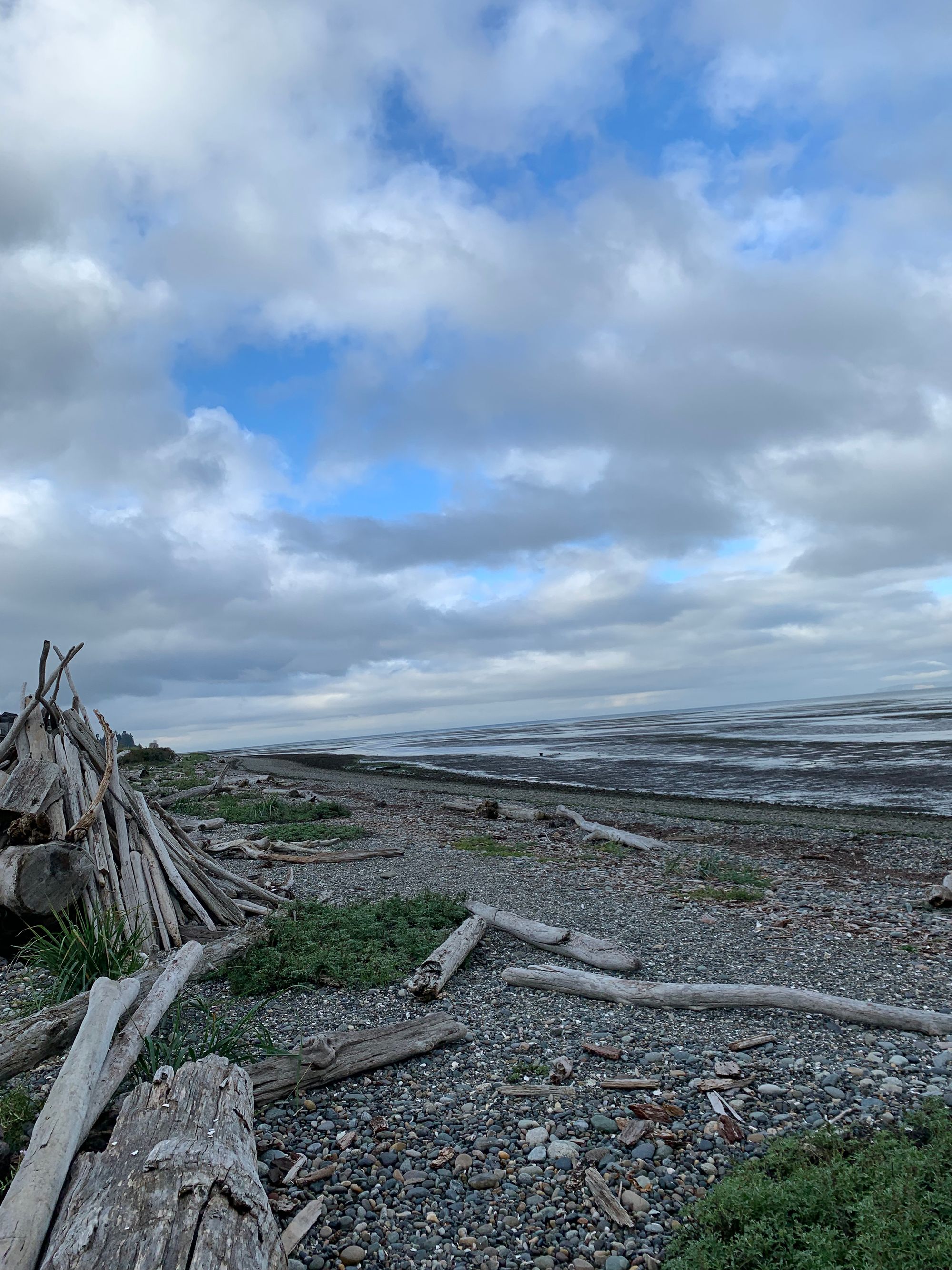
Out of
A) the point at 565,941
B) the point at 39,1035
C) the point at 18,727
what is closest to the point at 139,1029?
the point at 39,1035

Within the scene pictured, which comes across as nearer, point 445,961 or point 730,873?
point 445,961

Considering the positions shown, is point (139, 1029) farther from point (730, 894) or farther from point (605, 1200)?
point (730, 894)

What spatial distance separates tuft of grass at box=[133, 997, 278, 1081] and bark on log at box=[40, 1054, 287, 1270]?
640 mm

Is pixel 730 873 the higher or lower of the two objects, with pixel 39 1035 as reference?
lower

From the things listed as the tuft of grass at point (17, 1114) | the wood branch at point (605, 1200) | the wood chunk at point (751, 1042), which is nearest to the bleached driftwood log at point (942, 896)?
the wood chunk at point (751, 1042)

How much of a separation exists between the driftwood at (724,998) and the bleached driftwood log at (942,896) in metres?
5.69

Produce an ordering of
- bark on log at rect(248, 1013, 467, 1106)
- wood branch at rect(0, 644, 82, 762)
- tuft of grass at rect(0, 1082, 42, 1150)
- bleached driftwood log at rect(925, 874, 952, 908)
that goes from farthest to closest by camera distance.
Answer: bleached driftwood log at rect(925, 874, 952, 908), wood branch at rect(0, 644, 82, 762), bark on log at rect(248, 1013, 467, 1106), tuft of grass at rect(0, 1082, 42, 1150)

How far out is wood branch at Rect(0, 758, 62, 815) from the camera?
365 inches

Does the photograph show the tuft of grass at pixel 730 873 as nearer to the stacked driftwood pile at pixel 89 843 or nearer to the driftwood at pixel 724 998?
the driftwood at pixel 724 998

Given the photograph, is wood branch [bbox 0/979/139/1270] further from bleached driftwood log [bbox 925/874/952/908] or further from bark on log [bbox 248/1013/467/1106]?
bleached driftwood log [bbox 925/874/952/908]

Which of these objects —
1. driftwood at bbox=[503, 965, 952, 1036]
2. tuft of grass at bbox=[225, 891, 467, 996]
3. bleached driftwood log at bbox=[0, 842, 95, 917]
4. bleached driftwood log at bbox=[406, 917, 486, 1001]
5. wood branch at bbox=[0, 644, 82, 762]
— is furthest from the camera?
wood branch at bbox=[0, 644, 82, 762]

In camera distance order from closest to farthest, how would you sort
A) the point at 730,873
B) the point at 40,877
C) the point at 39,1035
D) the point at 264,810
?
1. the point at 39,1035
2. the point at 40,877
3. the point at 730,873
4. the point at 264,810

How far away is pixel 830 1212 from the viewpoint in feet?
13.9

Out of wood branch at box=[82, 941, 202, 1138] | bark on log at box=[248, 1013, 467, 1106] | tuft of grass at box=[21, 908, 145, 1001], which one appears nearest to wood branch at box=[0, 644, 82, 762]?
tuft of grass at box=[21, 908, 145, 1001]
